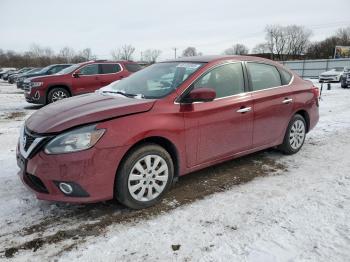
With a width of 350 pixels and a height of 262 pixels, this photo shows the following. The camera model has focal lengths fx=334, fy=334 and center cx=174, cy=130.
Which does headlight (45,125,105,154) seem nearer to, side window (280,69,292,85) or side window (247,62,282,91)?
side window (247,62,282,91)

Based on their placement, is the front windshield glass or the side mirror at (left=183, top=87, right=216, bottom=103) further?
the front windshield glass

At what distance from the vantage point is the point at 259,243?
2.93 m

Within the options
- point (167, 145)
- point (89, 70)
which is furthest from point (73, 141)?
point (89, 70)

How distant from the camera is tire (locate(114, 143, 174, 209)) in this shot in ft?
11.1

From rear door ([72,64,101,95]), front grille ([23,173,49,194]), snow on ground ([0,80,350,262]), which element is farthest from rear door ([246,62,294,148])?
rear door ([72,64,101,95])

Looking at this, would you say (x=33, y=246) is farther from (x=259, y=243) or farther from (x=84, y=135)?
(x=259, y=243)

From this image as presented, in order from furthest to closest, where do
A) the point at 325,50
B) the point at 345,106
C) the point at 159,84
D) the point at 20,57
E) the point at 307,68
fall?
the point at 20,57 < the point at 325,50 < the point at 307,68 < the point at 345,106 < the point at 159,84

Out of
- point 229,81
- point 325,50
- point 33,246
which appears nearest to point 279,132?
point 229,81

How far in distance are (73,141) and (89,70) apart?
365 inches

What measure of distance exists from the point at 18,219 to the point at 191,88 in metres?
2.32

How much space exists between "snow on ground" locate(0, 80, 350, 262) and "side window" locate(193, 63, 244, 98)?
4.05 ft

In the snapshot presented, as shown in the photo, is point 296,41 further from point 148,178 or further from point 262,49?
point 148,178

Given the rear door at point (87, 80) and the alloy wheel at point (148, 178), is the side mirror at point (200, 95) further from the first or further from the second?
the rear door at point (87, 80)

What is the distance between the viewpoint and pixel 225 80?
4387mm
